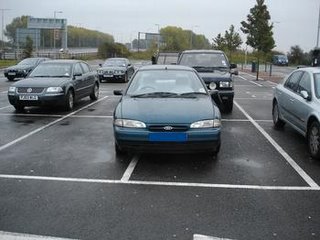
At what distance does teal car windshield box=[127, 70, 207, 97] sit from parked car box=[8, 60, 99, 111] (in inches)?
175

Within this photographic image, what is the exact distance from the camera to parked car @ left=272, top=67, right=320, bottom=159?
24.9 ft

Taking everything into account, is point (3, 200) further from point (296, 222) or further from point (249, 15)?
point (249, 15)

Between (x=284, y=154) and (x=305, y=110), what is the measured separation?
2.78ft

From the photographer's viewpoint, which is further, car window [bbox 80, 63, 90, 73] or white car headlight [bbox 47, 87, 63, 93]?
car window [bbox 80, 63, 90, 73]

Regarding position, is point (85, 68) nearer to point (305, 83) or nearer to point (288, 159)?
point (305, 83)

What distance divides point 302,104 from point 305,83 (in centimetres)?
65

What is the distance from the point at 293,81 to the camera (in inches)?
376

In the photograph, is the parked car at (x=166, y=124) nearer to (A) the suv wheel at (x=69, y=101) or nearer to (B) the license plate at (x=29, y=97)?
(B) the license plate at (x=29, y=97)

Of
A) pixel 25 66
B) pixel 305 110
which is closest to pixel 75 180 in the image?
pixel 305 110

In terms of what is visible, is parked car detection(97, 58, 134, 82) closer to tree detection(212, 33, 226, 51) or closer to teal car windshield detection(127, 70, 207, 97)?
teal car windshield detection(127, 70, 207, 97)

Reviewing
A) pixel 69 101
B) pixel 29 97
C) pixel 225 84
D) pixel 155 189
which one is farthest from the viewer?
pixel 69 101

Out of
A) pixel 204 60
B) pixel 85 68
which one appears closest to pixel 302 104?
pixel 204 60

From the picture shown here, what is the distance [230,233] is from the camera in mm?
4438

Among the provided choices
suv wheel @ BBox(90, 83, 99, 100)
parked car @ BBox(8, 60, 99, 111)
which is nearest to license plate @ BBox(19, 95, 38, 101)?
parked car @ BBox(8, 60, 99, 111)
